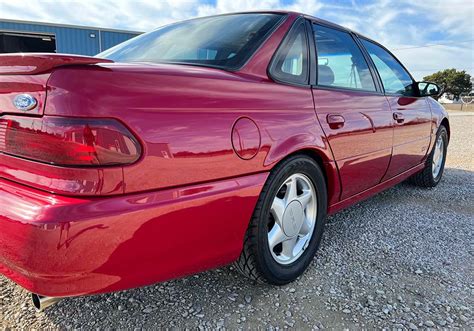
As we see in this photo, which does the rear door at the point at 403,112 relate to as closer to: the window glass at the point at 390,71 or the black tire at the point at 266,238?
the window glass at the point at 390,71

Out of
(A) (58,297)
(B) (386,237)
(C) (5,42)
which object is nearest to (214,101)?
(A) (58,297)

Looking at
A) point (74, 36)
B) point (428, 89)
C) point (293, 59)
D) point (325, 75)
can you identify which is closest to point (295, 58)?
point (293, 59)

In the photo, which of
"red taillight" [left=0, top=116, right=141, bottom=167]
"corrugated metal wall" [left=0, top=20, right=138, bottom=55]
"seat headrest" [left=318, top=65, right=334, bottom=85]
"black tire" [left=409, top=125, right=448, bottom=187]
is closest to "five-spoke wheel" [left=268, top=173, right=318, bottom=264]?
"seat headrest" [left=318, top=65, right=334, bottom=85]

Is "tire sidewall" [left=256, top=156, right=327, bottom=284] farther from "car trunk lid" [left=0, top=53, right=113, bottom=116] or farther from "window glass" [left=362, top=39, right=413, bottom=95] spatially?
"window glass" [left=362, top=39, right=413, bottom=95]

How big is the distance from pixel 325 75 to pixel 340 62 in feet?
1.22

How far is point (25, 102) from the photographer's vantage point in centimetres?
127

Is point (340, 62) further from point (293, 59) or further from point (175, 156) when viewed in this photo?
point (175, 156)

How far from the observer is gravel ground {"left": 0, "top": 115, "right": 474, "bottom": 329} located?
5.80 ft

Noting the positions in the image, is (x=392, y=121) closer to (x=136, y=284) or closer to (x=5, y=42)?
(x=136, y=284)

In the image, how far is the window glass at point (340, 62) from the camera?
7.73 ft

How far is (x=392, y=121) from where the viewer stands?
2.94 meters

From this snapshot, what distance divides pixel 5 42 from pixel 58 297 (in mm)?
19304

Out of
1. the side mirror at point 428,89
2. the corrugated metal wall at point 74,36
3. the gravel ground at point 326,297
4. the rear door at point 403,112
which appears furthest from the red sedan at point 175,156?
the corrugated metal wall at point 74,36

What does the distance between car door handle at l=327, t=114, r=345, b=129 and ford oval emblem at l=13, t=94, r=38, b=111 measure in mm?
1537
